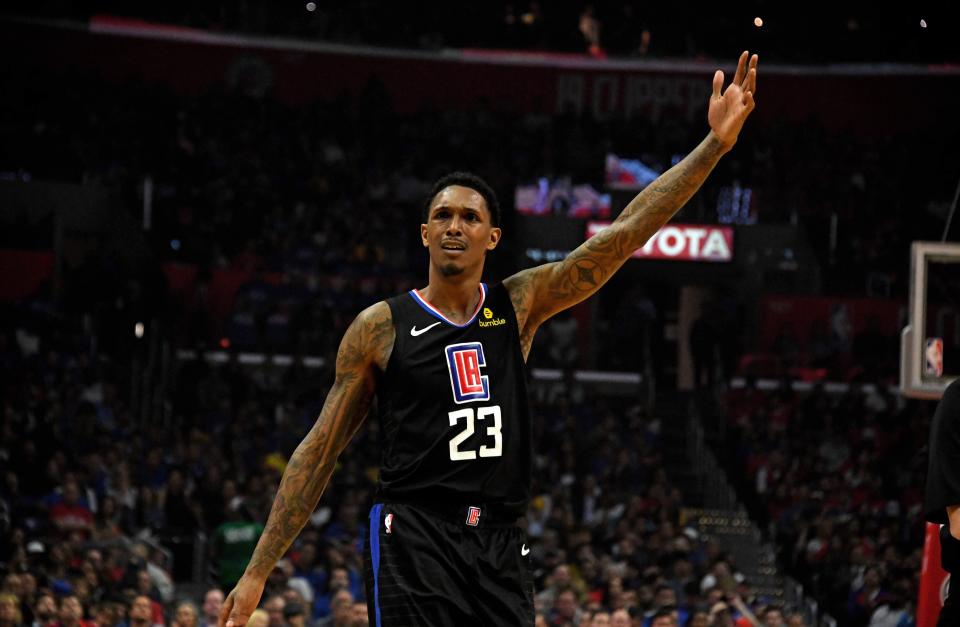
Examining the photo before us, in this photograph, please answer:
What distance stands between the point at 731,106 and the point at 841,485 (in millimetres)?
14494

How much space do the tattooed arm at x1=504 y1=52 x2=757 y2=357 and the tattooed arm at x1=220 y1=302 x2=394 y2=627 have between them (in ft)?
1.64

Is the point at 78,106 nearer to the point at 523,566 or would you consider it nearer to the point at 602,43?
the point at 602,43

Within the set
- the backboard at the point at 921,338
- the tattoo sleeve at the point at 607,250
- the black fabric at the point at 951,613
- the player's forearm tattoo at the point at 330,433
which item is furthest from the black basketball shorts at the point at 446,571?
the backboard at the point at 921,338

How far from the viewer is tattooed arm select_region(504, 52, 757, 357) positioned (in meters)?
4.51

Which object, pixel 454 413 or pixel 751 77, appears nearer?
pixel 454 413

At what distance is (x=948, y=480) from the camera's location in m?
4.20

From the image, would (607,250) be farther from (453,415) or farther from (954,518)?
(954,518)

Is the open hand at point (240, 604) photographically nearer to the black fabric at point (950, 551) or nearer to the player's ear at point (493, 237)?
the player's ear at point (493, 237)

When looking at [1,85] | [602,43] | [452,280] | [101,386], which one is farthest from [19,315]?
[452,280]

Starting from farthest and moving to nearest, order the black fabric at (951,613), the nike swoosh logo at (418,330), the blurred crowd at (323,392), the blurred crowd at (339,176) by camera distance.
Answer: the blurred crowd at (339,176) → the blurred crowd at (323,392) → the nike swoosh logo at (418,330) → the black fabric at (951,613)

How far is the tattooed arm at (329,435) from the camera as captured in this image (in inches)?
175

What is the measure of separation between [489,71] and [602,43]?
2537 mm

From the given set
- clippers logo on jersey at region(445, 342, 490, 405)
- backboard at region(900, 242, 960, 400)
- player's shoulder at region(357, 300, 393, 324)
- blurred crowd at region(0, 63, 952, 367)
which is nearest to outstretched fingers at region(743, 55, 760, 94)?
clippers logo on jersey at region(445, 342, 490, 405)

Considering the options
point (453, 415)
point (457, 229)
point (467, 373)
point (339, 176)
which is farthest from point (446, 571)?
point (339, 176)
